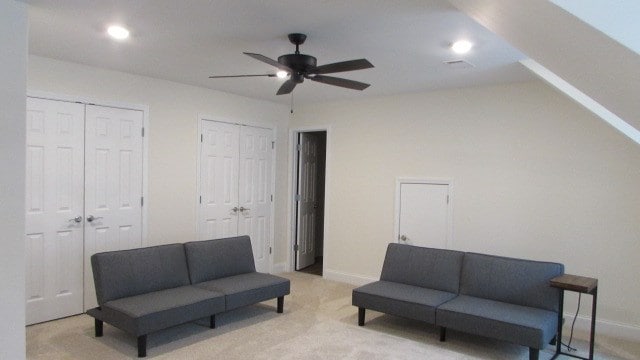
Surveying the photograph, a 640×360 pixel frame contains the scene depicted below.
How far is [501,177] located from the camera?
4.56 metres

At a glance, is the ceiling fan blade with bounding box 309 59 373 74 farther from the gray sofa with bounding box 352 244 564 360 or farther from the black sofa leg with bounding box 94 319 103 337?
the black sofa leg with bounding box 94 319 103 337

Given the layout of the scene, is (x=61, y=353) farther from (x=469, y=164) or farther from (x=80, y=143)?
(x=469, y=164)

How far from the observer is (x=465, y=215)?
479 cm

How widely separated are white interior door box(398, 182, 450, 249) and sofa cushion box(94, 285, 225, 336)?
2427mm

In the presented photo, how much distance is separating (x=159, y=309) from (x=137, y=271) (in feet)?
2.01

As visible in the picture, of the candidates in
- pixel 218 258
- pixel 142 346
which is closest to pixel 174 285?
pixel 218 258

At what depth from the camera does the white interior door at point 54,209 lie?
12.7 feet

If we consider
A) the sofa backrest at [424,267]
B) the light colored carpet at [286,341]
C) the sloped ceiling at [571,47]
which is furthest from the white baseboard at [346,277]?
the sloped ceiling at [571,47]

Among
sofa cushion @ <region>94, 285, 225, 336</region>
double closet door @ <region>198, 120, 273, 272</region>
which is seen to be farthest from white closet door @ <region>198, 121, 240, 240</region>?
sofa cushion @ <region>94, 285, 225, 336</region>

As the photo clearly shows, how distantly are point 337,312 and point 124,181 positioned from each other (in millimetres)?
2658

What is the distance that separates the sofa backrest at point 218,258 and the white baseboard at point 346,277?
143 cm

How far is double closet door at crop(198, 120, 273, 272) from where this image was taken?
5.27 meters

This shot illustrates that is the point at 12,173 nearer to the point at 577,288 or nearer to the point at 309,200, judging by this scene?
the point at 577,288

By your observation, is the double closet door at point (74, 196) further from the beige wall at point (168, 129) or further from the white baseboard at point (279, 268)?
the white baseboard at point (279, 268)
